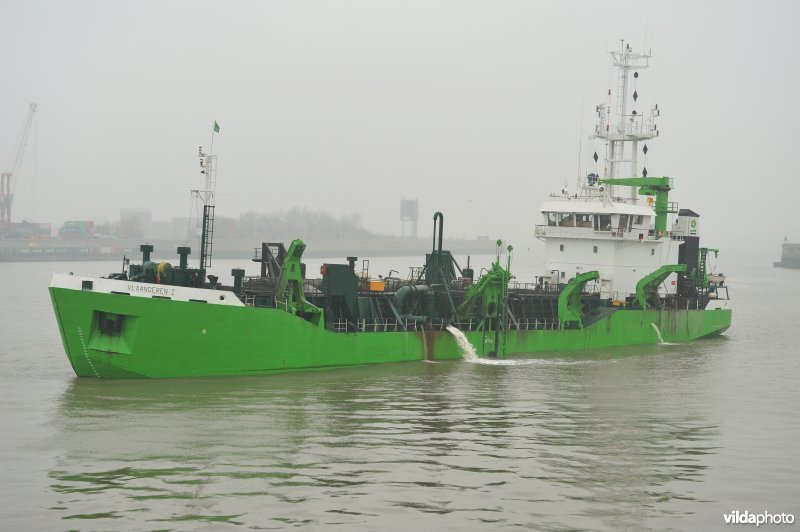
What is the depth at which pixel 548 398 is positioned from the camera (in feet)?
86.5

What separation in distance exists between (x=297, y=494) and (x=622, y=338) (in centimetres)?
2639

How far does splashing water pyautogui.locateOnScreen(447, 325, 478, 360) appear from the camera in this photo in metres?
33.4

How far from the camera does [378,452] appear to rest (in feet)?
63.8

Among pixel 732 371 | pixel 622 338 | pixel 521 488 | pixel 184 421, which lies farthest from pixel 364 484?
pixel 622 338

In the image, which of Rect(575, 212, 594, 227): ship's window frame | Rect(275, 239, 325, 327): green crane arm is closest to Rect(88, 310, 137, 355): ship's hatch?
Rect(275, 239, 325, 327): green crane arm

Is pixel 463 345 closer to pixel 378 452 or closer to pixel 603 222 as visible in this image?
pixel 603 222

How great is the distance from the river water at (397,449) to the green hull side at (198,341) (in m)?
0.56

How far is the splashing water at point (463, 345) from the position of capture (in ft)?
110

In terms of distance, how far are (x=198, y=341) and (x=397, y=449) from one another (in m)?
8.76

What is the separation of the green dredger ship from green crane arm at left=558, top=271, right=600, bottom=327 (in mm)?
58

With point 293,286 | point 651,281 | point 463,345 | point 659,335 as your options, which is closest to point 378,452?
point 293,286

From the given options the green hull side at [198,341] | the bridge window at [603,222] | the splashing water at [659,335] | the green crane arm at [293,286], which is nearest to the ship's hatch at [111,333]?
the green hull side at [198,341]

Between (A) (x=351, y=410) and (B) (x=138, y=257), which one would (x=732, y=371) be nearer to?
(A) (x=351, y=410)

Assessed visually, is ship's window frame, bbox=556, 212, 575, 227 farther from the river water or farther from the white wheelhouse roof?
the river water
